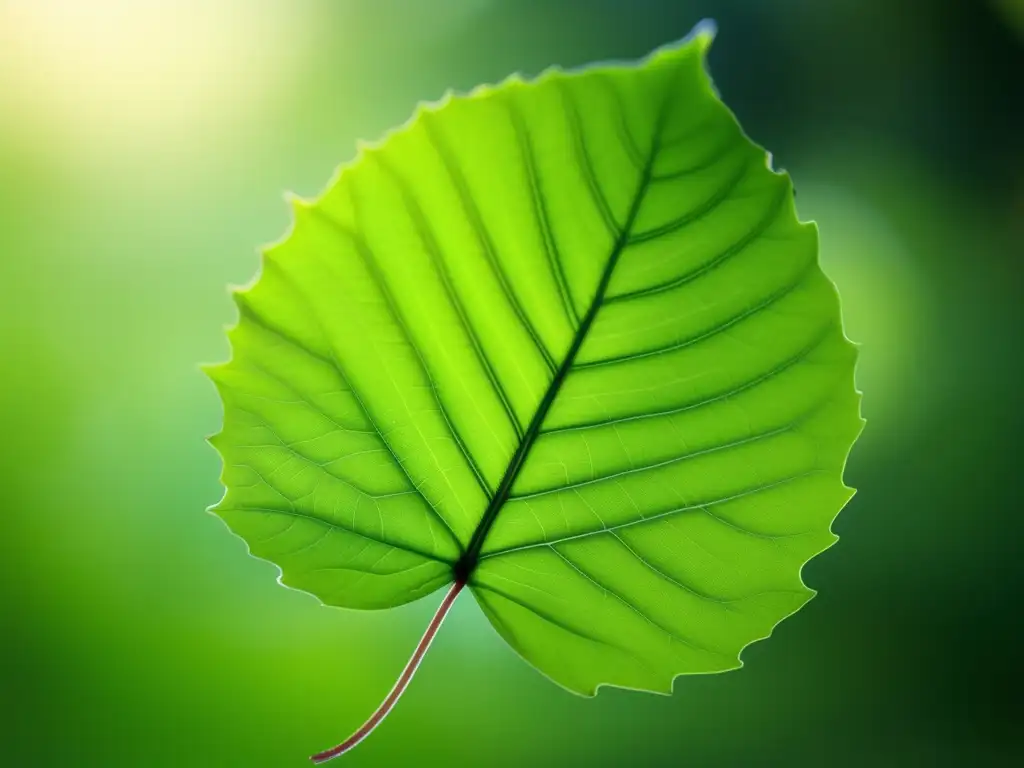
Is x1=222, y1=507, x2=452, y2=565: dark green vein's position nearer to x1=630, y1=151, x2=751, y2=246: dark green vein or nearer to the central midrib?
the central midrib

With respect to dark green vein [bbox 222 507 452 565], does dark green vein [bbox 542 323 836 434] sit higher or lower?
higher

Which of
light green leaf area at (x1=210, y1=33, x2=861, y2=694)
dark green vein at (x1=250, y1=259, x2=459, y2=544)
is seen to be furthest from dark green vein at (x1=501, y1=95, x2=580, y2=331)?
dark green vein at (x1=250, y1=259, x2=459, y2=544)

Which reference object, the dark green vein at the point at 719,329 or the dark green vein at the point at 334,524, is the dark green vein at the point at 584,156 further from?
the dark green vein at the point at 334,524

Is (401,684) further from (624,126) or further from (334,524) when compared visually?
(624,126)

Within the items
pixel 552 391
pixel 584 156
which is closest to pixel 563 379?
pixel 552 391

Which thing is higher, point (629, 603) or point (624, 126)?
point (624, 126)

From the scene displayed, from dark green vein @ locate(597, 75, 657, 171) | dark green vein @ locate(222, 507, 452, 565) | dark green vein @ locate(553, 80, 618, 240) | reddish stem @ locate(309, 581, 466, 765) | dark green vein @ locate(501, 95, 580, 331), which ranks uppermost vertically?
dark green vein @ locate(597, 75, 657, 171)

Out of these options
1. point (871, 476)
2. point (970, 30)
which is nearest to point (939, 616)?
point (871, 476)
